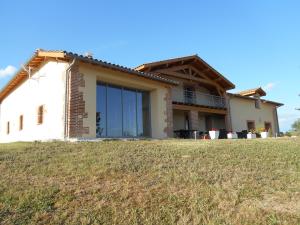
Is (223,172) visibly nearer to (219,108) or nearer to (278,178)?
(278,178)

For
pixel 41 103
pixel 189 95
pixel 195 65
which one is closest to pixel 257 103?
pixel 189 95

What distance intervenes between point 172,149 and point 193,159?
5.12 ft

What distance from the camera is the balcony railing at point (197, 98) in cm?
2211

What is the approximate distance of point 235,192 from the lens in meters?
5.92

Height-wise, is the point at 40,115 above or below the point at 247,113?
below

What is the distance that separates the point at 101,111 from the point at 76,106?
65.1 inches

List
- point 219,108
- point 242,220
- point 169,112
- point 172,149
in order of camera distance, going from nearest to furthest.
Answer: point 242,220 < point 172,149 < point 169,112 < point 219,108

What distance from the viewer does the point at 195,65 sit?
2267 cm

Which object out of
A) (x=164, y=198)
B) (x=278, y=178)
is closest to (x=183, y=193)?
(x=164, y=198)

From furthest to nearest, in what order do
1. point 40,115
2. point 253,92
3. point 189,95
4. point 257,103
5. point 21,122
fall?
point 257,103 → point 253,92 → point 189,95 → point 21,122 → point 40,115

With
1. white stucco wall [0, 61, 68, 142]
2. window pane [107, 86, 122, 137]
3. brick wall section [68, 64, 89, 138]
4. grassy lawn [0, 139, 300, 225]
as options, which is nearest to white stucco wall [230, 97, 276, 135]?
window pane [107, 86, 122, 137]

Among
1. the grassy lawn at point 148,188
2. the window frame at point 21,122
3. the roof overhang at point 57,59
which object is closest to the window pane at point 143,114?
the roof overhang at point 57,59

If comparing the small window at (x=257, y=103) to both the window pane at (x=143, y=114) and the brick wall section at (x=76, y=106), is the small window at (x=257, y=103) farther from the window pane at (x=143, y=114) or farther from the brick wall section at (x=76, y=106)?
the brick wall section at (x=76, y=106)

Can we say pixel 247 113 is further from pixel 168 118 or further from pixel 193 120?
pixel 168 118
